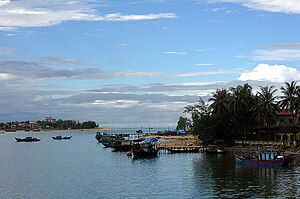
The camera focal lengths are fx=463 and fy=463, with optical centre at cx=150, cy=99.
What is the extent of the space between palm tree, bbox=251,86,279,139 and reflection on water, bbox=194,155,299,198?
22336 mm

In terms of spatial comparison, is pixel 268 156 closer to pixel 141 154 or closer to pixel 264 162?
pixel 264 162

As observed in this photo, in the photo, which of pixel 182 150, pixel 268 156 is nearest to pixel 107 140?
pixel 182 150

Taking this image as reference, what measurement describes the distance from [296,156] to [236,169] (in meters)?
16.8

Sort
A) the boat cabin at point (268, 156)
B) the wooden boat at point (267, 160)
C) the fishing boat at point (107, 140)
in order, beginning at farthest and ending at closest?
the fishing boat at point (107, 140), the boat cabin at point (268, 156), the wooden boat at point (267, 160)

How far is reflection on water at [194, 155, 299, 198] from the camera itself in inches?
2100

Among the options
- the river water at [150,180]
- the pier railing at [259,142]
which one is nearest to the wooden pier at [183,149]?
the pier railing at [259,142]

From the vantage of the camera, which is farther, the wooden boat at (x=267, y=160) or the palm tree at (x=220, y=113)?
the palm tree at (x=220, y=113)

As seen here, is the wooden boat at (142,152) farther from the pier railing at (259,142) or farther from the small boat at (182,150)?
the pier railing at (259,142)

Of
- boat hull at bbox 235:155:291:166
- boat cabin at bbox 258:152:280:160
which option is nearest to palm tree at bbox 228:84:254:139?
boat hull at bbox 235:155:291:166

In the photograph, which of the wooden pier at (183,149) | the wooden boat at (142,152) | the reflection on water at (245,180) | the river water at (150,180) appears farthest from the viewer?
the wooden pier at (183,149)

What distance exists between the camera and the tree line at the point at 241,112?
343 feet

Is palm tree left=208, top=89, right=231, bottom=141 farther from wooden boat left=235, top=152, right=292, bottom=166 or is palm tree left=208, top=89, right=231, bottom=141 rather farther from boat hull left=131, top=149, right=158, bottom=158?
wooden boat left=235, top=152, right=292, bottom=166

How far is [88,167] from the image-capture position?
8550 centimetres

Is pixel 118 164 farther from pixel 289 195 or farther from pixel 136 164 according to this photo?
pixel 289 195
